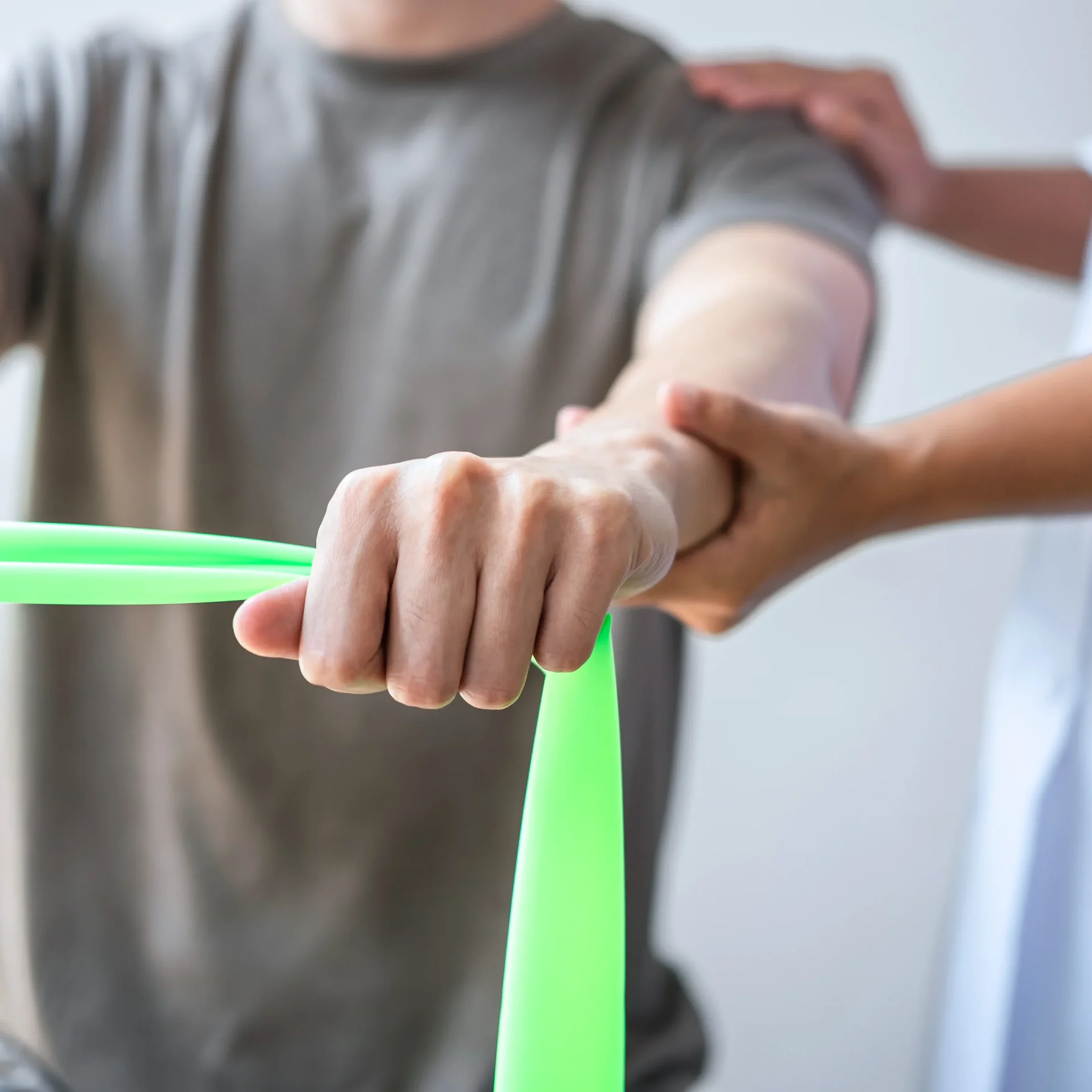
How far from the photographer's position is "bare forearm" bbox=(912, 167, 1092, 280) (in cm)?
57

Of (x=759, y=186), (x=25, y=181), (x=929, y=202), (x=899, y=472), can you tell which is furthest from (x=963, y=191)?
(x=25, y=181)

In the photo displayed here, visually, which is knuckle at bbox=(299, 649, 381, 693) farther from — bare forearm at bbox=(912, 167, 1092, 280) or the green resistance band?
bare forearm at bbox=(912, 167, 1092, 280)

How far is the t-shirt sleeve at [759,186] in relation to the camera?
402 millimetres

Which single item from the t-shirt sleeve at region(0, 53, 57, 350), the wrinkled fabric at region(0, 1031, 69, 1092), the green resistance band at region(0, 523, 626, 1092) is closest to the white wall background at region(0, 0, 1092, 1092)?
the t-shirt sleeve at region(0, 53, 57, 350)

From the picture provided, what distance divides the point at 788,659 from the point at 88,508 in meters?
0.47

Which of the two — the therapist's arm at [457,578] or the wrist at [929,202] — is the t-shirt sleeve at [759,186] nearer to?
the wrist at [929,202]

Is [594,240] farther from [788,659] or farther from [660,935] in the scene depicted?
[660,935]

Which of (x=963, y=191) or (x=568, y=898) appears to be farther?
(x=963, y=191)

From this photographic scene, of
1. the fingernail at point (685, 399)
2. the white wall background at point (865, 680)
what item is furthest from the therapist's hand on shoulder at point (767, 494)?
the white wall background at point (865, 680)

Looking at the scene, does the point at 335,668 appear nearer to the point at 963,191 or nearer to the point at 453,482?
the point at 453,482

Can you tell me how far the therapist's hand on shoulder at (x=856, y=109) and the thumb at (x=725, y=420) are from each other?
0.25 m

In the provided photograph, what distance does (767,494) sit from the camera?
11.7 inches

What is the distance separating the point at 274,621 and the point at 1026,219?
0.52 meters

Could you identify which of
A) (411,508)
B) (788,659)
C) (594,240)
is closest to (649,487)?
(411,508)
